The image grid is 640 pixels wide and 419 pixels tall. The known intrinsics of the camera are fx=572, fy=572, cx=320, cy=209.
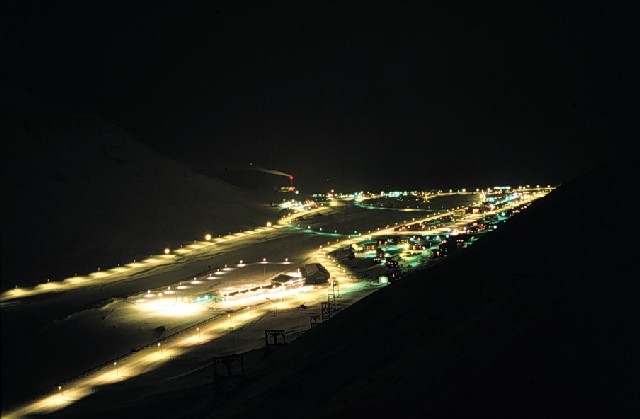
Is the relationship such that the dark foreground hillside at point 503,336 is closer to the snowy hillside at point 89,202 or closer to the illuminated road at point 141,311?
the illuminated road at point 141,311

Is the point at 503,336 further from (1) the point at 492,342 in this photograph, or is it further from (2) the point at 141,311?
(2) the point at 141,311

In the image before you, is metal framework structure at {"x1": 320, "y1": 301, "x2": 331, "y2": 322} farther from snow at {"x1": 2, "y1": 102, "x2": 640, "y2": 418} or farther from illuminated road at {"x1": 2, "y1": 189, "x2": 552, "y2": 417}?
illuminated road at {"x1": 2, "y1": 189, "x2": 552, "y2": 417}

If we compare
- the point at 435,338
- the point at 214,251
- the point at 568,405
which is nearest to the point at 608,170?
the point at 435,338

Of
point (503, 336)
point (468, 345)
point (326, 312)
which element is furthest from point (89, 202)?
point (503, 336)

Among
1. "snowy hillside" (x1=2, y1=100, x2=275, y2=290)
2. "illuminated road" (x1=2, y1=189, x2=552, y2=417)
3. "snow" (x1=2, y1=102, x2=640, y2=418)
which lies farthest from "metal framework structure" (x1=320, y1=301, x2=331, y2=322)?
"snowy hillside" (x1=2, y1=100, x2=275, y2=290)

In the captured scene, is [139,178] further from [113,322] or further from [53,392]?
[53,392]

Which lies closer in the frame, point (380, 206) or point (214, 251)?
point (214, 251)
